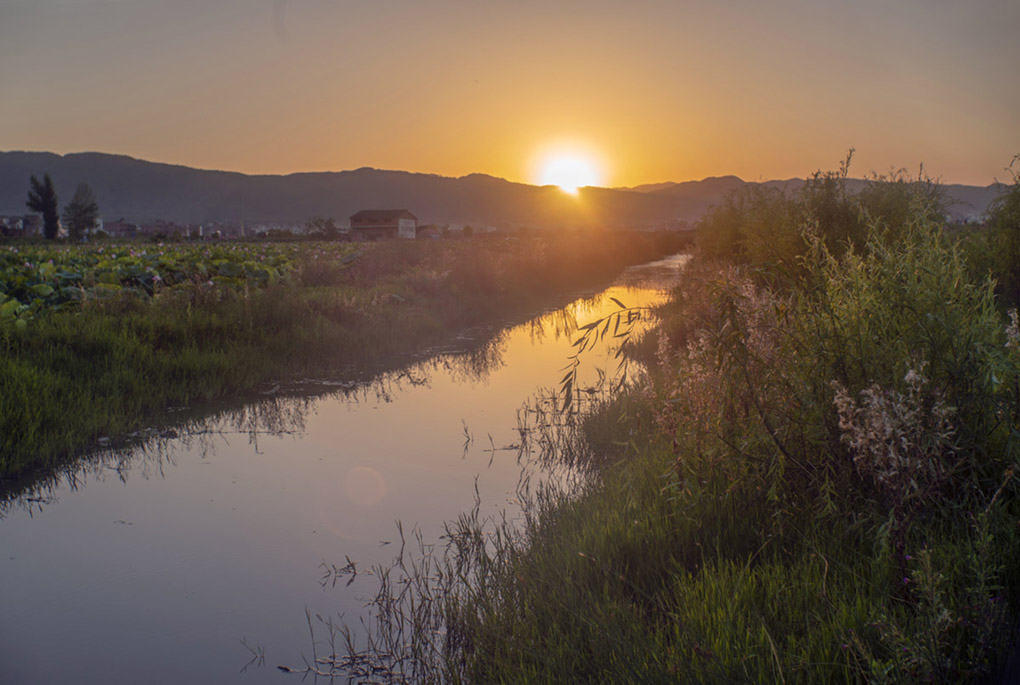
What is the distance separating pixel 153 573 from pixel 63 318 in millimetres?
6274

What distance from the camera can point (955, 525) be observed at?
2.79m

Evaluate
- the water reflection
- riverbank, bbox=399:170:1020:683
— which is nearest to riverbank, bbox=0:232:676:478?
the water reflection

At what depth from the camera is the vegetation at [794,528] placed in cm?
239

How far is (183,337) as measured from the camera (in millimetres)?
9672

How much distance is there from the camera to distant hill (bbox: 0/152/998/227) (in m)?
172

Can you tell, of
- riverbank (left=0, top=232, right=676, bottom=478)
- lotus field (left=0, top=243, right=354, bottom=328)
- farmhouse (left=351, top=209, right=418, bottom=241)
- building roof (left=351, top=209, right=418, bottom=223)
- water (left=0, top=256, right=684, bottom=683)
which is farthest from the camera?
building roof (left=351, top=209, right=418, bottom=223)

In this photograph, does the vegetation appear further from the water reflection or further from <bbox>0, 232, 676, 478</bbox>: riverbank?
<bbox>0, 232, 676, 478</bbox>: riverbank

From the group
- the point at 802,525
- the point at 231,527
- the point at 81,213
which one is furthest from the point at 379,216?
the point at 802,525

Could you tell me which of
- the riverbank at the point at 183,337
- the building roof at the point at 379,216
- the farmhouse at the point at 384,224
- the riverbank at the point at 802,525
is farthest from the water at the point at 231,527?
the building roof at the point at 379,216

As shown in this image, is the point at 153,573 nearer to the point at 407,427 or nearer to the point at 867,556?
the point at 407,427

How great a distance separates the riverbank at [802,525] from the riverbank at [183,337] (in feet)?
16.6

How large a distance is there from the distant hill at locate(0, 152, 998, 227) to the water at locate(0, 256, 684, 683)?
6184 inches

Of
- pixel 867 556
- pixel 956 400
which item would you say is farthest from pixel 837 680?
pixel 956 400

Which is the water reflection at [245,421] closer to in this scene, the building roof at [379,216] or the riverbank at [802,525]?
the riverbank at [802,525]
